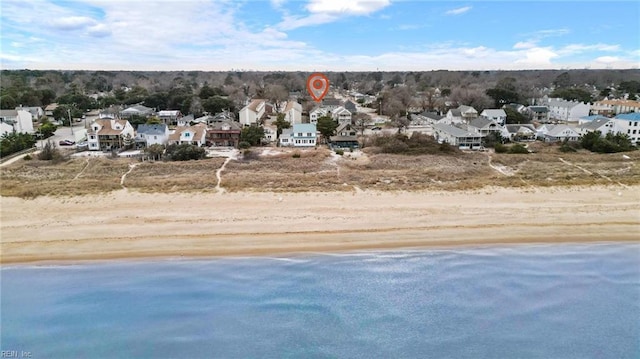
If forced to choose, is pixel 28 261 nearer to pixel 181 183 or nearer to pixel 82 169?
pixel 181 183

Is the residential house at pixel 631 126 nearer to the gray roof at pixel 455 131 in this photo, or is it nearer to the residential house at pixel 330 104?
the gray roof at pixel 455 131

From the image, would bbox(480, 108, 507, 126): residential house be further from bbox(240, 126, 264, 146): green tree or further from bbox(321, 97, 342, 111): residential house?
bbox(240, 126, 264, 146): green tree

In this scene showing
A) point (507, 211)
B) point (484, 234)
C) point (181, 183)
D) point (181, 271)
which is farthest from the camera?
point (181, 183)

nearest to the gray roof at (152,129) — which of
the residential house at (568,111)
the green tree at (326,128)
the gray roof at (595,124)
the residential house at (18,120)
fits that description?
the green tree at (326,128)

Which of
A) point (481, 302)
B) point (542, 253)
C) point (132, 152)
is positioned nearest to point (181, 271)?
point (481, 302)

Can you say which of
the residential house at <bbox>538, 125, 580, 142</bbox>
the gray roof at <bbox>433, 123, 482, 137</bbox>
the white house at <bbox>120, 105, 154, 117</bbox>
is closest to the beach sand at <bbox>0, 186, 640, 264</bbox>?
the gray roof at <bbox>433, 123, 482, 137</bbox>

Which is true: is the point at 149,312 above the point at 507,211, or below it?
below
